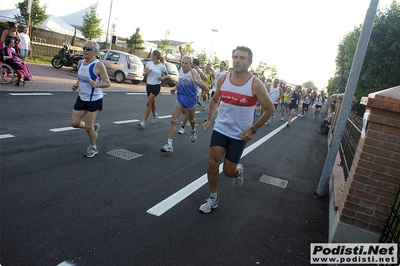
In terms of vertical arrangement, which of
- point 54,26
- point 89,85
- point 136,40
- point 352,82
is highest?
point 136,40

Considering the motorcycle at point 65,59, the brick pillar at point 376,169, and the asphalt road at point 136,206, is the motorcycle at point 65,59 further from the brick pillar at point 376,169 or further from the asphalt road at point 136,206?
the brick pillar at point 376,169

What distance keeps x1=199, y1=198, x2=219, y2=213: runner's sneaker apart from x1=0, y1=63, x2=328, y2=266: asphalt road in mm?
68

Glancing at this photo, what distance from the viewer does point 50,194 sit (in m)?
3.89

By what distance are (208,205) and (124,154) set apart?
244 centimetres

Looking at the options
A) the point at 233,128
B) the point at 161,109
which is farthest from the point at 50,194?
the point at 161,109

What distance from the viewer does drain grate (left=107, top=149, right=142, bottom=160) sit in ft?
19.1

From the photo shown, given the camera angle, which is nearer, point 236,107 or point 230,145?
point 236,107

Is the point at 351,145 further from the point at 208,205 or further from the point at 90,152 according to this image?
the point at 90,152

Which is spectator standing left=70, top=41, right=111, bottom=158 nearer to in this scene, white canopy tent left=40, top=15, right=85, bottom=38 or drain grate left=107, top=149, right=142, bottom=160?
drain grate left=107, top=149, right=142, bottom=160

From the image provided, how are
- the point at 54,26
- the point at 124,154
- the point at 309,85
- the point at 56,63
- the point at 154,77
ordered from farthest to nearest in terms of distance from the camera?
the point at 309,85 → the point at 54,26 → the point at 56,63 → the point at 154,77 → the point at 124,154

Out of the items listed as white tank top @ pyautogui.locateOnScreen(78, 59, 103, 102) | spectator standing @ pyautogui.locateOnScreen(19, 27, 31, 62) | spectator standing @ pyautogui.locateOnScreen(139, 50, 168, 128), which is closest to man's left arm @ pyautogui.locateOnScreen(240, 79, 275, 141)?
white tank top @ pyautogui.locateOnScreen(78, 59, 103, 102)

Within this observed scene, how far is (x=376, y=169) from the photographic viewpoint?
10.8ft

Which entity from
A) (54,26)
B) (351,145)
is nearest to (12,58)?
(351,145)

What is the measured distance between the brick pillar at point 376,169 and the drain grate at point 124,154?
12.2ft
